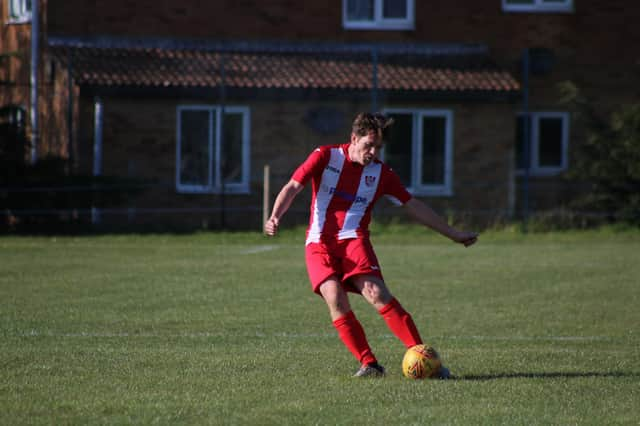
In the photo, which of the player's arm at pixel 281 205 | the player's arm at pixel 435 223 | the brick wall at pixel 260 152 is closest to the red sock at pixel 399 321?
the player's arm at pixel 435 223

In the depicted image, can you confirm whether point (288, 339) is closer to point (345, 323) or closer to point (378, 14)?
point (345, 323)

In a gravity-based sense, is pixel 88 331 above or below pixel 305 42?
below

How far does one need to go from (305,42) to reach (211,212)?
510 centimetres

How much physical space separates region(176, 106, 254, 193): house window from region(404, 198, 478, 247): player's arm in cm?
1614

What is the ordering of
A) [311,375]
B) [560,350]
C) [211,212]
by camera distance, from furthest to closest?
[211,212], [560,350], [311,375]

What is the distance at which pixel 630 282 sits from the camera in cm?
1552

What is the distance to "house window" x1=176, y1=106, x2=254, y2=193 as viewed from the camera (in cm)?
2495

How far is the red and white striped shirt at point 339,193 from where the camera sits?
8.24 metres

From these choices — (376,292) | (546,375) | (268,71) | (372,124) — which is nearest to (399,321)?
(376,292)

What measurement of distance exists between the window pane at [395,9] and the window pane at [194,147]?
529cm

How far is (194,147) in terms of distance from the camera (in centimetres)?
2564

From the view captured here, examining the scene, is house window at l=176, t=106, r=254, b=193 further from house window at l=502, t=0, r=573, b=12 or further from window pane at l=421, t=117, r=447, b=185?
house window at l=502, t=0, r=573, b=12

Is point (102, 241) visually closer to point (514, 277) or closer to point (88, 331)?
point (514, 277)

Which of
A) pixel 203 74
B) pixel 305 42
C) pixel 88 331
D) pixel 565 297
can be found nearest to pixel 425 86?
pixel 305 42
